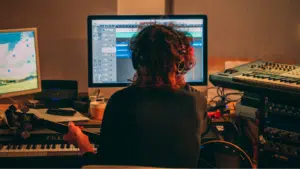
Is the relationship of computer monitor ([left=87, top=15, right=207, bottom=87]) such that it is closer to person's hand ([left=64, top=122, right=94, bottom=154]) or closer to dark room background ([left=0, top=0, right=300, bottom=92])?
dark room background ([left=0, top=0, right=300, bottom=92])

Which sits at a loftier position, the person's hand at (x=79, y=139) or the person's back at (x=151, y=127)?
the person's back at (x=151, y=127)

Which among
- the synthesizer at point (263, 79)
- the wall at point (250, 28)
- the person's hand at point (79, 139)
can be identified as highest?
the wall at point (250, 28)

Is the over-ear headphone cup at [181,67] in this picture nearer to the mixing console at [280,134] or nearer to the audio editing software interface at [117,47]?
the mixing console at [280,134]

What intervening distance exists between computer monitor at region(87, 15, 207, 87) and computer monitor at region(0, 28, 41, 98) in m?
0.29

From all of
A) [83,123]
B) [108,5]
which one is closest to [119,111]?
[83,123]

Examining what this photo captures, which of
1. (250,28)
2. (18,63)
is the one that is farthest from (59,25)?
(250,28)

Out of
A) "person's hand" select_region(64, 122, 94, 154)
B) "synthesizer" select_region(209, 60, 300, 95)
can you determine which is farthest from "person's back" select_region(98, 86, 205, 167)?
"synthesizer" select_region(209, 60, 300, 95)

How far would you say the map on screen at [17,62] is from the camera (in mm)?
2211

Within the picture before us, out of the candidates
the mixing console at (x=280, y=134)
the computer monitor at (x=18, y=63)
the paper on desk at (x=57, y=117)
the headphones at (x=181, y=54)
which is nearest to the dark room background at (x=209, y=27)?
the computer monitor at (x=18, y=63)

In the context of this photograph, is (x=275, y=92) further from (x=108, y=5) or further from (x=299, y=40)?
(x=108, y=5)

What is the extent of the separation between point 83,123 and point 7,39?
0.56 m

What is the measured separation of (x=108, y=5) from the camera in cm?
256

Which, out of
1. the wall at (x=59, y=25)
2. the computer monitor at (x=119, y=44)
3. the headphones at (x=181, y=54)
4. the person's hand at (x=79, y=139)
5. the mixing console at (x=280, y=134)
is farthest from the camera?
the wall at (x=59, y=25)

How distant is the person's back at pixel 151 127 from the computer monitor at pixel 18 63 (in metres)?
0.91
